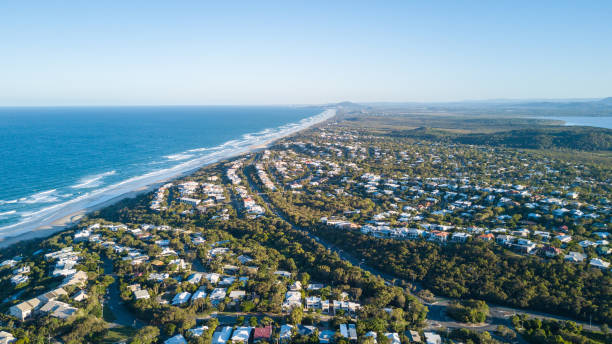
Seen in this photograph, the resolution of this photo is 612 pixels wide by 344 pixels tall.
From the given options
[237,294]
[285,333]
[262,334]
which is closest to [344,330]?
[285,333]

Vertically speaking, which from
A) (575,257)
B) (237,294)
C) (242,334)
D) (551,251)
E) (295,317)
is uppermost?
(551,251)

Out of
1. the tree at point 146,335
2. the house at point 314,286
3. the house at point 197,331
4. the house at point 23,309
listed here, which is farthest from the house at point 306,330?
the house at point 23,309

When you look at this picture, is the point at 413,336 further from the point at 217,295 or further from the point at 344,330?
the point at 217,295

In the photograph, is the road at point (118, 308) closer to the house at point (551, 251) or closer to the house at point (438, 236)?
the house at point (438, 236)

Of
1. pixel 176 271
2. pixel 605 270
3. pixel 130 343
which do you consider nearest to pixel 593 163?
pixel 605 270

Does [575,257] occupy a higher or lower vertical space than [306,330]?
higher

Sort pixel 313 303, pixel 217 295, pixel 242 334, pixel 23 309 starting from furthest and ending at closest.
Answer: pixel 217 295 < pixel 313 303 < pixel 23 309 < pixel 242 334
